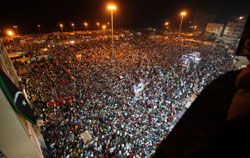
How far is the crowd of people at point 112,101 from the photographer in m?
8.38

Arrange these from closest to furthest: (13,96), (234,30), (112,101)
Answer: (13,96) < (112,101) < (234,30)

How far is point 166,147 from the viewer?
49.9 inches

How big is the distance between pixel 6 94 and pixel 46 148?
620 centimetres

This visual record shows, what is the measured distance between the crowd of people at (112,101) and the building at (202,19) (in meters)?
49.8

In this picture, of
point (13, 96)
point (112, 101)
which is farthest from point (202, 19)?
point (13, 96)

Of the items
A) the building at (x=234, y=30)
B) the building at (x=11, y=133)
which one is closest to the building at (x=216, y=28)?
the building at (x=234, y=30)

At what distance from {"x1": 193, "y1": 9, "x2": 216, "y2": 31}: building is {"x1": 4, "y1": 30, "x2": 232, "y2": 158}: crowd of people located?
49824 millimetres

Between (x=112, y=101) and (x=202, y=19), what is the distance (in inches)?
2756

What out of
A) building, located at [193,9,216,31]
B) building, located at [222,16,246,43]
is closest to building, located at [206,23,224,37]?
building, located at [222,16,246,43]

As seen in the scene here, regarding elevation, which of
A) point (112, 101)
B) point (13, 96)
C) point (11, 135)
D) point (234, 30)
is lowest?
point (112, 101)

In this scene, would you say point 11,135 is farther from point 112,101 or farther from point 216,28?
point 216,28

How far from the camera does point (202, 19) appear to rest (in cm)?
6038

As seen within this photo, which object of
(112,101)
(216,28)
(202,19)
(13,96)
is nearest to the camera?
(13,96)

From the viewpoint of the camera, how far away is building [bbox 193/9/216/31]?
186 feet
